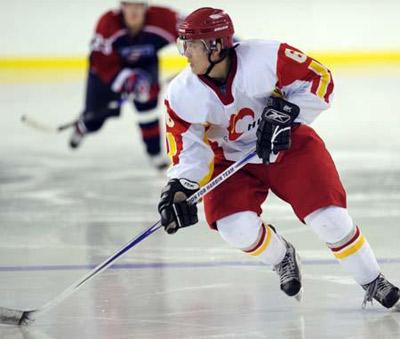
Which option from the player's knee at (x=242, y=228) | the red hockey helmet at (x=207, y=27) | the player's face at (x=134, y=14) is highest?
the red hockey helmet at (x=207, y=27)

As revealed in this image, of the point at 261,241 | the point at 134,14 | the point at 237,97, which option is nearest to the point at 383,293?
the point at 261,241

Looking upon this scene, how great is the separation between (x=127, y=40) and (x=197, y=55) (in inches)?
151

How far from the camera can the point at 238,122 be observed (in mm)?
3598

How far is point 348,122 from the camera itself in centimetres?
899

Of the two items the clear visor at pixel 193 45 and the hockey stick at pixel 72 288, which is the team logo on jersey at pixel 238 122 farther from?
the clear visor at pixel 193 45

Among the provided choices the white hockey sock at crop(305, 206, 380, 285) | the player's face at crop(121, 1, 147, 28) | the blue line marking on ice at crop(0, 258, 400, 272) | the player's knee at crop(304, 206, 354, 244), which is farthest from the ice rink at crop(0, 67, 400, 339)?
the player's face at crop(121, 1, 147, 28)

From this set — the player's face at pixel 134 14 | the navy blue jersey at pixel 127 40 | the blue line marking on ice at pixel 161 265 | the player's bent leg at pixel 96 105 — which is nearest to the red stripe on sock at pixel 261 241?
the blue line marking on ice at pixel 161 265

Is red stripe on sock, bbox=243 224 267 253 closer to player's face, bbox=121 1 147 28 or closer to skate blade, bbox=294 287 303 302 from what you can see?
skate blade, bbox=294 287 303 302

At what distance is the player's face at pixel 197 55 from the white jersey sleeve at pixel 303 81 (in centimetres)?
22

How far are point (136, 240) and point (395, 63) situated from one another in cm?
938

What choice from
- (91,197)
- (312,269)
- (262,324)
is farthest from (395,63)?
(262,324)

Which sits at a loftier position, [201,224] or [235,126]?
[235,126]

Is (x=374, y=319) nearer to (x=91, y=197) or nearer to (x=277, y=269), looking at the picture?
(x=277, y=269)

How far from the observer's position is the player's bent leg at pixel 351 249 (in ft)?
11.4
